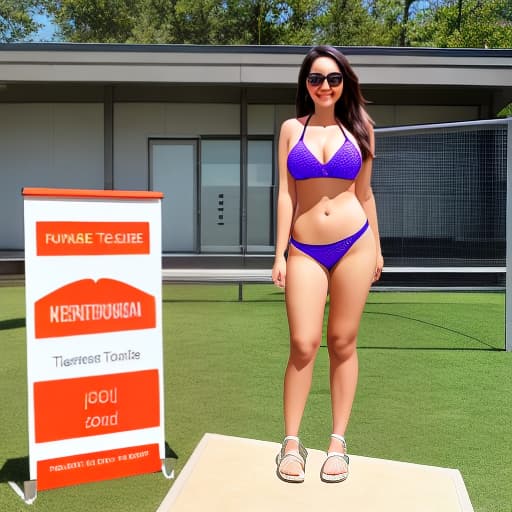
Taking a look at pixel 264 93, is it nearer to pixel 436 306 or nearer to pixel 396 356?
pixel 436 306

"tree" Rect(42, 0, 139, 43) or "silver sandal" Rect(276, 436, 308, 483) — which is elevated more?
"tree" Rect(42, 0, 139, 43)

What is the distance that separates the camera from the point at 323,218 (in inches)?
128

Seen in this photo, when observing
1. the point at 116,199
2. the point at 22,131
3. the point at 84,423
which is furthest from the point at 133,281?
the point at 22,131

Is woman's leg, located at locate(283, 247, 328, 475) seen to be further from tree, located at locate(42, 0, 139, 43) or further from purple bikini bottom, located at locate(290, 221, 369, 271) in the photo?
tree, located at locate(42, 0, 139, 43)

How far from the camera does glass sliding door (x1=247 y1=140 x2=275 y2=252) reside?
54.2ft

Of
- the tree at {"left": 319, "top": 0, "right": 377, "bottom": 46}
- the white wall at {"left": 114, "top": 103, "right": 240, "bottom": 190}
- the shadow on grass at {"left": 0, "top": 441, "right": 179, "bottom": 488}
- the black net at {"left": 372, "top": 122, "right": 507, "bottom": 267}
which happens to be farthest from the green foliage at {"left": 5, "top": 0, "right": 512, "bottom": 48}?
the shadow on grass at {"left": 0, "top": 441, "right": 179, "bottom": 488}

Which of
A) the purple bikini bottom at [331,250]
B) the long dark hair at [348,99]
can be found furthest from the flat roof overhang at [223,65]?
the purple bikini bottom at [331,250]

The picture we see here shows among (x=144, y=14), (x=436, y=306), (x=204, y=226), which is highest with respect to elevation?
(x=144, y=14)

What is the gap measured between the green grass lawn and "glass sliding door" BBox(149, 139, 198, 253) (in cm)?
714

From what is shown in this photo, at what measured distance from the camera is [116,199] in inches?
139

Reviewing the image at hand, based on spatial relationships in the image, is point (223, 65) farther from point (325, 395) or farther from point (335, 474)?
point (335, 474)

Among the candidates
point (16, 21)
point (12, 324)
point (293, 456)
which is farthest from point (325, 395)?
point (16, 21)

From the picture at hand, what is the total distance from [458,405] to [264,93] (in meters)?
12.1

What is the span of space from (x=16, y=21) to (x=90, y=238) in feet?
153
